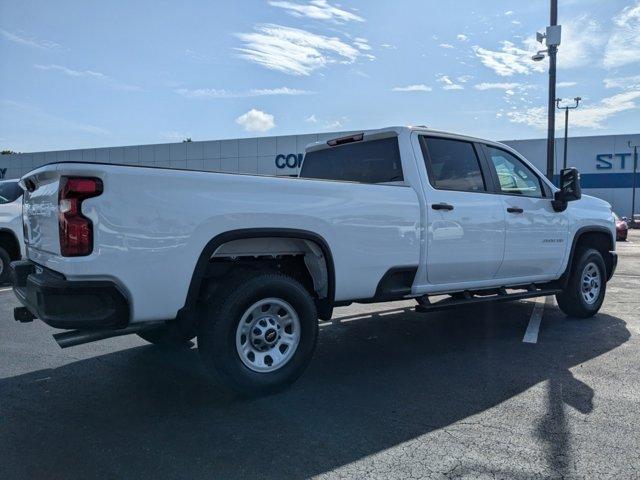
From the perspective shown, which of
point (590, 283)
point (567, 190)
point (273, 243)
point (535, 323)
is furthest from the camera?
point (590, 283)

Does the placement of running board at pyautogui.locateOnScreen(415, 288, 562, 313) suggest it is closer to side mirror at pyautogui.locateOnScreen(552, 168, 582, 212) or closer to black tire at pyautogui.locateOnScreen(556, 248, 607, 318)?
black tire at pyautogui.locateOnScreen(556, 248, 607, 318)

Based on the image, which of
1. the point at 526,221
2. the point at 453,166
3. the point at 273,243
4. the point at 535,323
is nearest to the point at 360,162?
the point at 453,166

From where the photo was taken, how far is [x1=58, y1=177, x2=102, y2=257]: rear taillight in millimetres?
3148

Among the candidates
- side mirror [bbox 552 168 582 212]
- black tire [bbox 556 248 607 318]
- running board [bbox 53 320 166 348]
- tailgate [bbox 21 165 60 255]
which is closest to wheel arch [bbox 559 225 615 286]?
black tire [bbox 556 248 607 318]

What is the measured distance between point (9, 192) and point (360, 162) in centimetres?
662

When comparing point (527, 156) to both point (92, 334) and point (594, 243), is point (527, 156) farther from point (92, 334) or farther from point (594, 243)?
point (92, 334)

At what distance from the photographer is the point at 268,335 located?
154 inches

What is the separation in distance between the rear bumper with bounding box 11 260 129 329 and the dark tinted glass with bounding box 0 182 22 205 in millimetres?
6415

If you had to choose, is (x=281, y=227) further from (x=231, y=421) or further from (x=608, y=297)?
(x=608, y=297)

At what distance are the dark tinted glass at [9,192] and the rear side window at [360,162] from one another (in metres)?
5.59

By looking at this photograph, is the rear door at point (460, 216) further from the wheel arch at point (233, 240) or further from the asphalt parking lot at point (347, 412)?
the wheel arch at point (233, 240)

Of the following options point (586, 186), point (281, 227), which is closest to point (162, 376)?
point (281, 227)

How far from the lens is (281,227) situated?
3799 mm

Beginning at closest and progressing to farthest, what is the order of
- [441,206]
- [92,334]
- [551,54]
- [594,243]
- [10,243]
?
[92,334], [441,206], [594,243], [10,243], [551,54]
